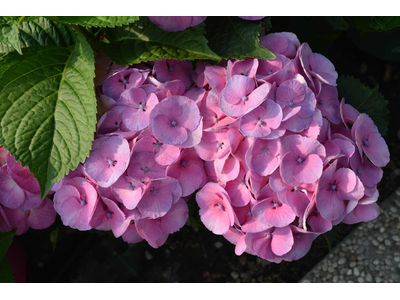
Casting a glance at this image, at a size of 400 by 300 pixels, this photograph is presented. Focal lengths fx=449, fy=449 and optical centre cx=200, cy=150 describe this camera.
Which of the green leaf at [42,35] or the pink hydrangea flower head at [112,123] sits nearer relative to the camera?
the pink hydrangea flower head at [112,123]

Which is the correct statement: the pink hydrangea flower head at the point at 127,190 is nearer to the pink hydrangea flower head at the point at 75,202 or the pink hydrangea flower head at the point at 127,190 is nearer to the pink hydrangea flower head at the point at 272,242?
the pink hydrangea flower head at the point at 75,202

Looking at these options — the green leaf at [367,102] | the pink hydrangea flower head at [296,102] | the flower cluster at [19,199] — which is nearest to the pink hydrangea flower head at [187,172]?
the pink hydrangea flower head at [296,102]

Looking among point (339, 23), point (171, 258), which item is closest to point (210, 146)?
point (339, 23)

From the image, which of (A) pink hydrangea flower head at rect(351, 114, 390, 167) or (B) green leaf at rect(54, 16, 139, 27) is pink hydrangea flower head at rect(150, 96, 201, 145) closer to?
(B) green leaf at rect(54, 16, 139, 27)

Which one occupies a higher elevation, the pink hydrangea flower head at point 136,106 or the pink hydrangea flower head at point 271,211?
the pink hydrangea flower head at point 136,106

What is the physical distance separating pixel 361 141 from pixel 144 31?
0.53 m

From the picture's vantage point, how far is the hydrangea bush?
35.0 inches

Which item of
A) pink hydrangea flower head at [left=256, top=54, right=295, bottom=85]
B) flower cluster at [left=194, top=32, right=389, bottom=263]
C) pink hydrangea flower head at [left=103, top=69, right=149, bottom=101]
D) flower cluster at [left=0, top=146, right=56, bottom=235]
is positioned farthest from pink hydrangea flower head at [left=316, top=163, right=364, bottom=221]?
flower cluster at [left=0, top=146, right=56, bottom=235]

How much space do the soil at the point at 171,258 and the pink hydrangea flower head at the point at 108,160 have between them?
90 cm

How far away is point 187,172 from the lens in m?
0.96

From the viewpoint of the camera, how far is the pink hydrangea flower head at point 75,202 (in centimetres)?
94

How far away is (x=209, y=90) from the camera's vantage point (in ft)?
3.25
